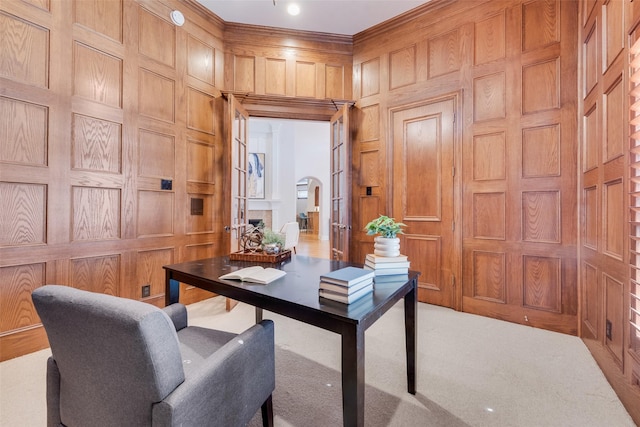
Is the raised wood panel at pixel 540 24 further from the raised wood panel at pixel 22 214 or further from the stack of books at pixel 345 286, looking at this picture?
the raised wood panel at pixel 22 214

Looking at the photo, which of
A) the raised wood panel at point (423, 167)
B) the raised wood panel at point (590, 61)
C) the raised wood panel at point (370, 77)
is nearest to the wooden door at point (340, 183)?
the raised wood panel at point (370, 77)

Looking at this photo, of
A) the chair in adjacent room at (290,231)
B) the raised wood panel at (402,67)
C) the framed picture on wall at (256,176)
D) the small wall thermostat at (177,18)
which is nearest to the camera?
the small wall thermostat at (177,18)

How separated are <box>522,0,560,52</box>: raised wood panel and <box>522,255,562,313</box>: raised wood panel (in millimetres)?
2023

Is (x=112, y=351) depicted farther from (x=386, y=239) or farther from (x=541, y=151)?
(x=541, y=151)

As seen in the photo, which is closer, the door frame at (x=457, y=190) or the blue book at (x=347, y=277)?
the blue book at (x=347, y=277)

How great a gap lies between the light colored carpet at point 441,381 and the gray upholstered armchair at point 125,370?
70 cm

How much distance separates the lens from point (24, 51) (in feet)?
7.06

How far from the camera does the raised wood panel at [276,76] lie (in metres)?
3.68

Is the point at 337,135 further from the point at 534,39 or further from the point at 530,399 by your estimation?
the point at 530,399

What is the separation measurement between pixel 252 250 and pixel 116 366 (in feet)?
4.28

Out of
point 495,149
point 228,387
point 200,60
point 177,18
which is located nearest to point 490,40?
point 495,149

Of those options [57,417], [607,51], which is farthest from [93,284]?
[607,51]

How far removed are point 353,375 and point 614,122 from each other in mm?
2200

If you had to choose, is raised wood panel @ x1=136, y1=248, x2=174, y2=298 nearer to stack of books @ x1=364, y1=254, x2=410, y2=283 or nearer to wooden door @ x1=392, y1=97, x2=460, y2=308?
stack of books @ x1=364, y1=254, x2=410, y2=283
